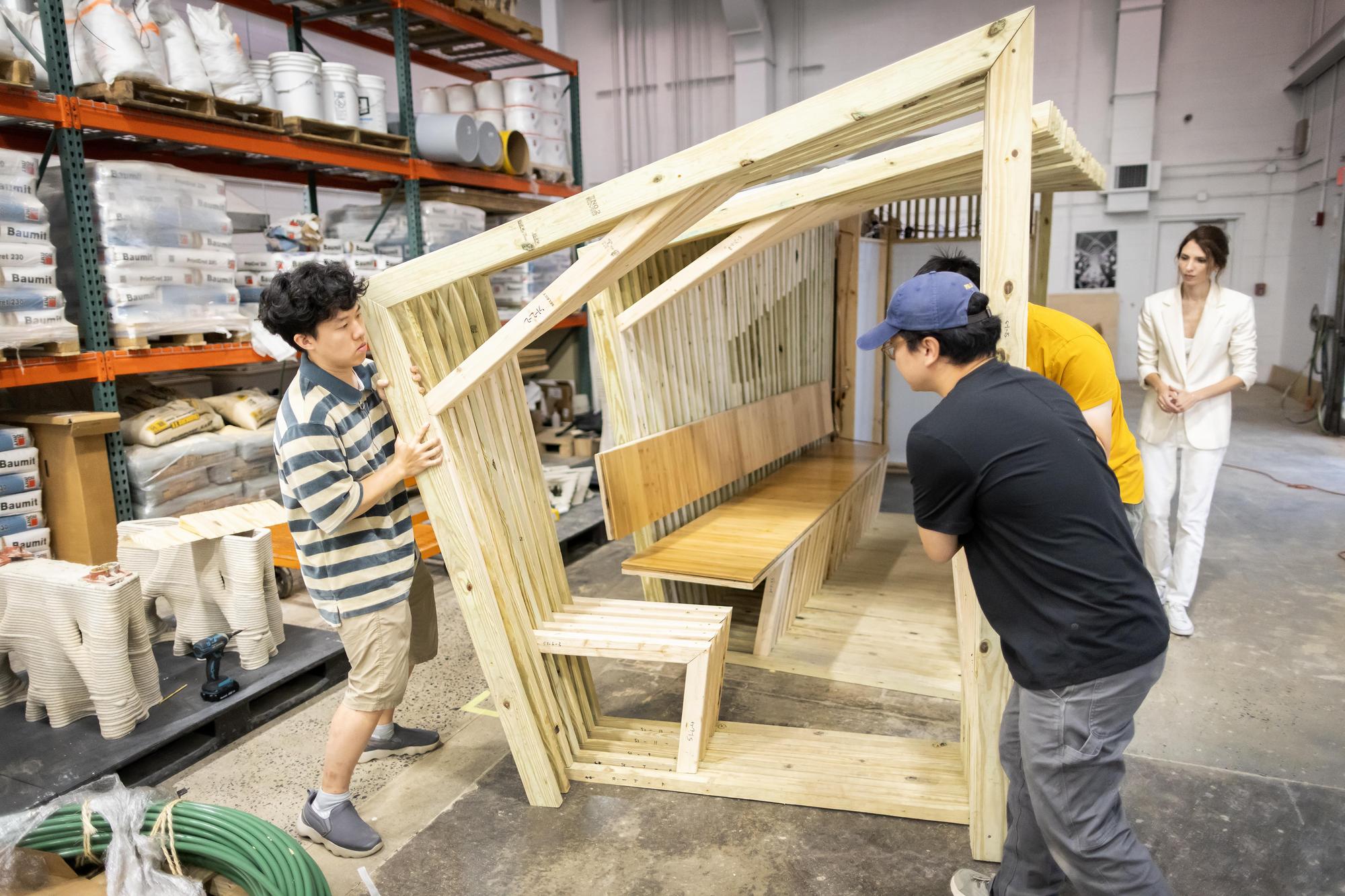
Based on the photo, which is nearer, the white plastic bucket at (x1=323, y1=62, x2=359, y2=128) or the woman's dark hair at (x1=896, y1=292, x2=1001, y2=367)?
the woman's dark hair at (x1=896, y1=292, x2=1001, y2=367)

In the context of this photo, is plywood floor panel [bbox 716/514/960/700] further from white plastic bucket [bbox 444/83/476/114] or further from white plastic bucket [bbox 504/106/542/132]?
white plastic bucket [bbox 444/83/476/114]

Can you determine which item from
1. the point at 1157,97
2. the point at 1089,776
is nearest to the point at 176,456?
the point at 1089,776

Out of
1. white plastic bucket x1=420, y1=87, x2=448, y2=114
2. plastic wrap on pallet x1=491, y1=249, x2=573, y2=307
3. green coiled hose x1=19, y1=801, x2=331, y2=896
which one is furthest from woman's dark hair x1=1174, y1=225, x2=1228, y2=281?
white plastic bucket x1=420, y1=87, x2=448, y2=114

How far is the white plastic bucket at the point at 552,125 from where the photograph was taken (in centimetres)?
789

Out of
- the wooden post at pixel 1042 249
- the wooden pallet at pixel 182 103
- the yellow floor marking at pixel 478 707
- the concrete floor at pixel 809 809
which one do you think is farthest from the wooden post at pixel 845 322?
the wooden pallet at pixel 182 103

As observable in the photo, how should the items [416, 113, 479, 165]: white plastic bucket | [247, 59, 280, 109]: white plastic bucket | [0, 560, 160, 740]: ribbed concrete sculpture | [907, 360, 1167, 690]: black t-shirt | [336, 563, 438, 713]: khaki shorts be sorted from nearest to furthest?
[907, 360, 1167, 690]: black t-shirt < [336, 563, 438, 713]: khaki shorts < [0, 560, 160, 740]: ribbed concrete sculpture < [247, 59, 280, 109]: white plastic bucket < [416, 113, 479, 165]: white plastic bucket

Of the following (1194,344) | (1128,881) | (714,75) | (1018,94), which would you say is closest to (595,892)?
(1128,881)

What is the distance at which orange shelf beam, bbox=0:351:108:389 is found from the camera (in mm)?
4031

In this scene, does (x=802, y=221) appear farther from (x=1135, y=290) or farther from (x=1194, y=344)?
(x=1135, y=290)

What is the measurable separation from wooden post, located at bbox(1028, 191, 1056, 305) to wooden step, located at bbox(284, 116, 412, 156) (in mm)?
4511

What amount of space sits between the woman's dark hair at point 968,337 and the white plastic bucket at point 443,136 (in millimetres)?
5502

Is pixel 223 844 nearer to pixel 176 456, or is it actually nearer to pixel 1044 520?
pixel 1044 520

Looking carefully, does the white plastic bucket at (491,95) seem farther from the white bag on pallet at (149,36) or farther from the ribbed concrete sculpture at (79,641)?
the ribbed concrete sculpture at (79,641)

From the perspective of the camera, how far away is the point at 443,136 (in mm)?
6617
